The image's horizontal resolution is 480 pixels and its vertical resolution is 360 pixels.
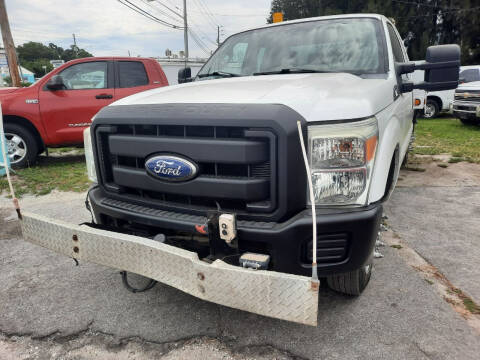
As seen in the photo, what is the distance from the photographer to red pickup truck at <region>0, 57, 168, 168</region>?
6.43 meters

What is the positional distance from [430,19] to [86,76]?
27.9 meters

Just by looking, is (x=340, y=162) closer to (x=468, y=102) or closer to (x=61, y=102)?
(x=61, y=102)

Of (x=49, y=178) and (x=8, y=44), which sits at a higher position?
(x=8, y=44)

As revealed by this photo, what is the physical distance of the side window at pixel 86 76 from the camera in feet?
22.4

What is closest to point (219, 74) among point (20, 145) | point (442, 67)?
point (442, 67)

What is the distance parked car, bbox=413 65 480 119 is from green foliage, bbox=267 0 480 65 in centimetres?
1241

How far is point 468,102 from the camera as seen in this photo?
1077 centimetres

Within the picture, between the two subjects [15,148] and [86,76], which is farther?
[86,76]

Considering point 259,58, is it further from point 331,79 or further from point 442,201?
point 442,201

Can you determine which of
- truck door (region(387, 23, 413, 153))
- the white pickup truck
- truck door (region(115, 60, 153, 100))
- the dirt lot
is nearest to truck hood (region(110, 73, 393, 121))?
the white pickup truck

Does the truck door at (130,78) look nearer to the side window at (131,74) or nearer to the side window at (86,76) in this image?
the side window at (131,74)

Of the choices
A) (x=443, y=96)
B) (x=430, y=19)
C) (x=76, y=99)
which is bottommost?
(x=443, y=96)

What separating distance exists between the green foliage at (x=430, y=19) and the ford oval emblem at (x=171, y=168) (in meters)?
26.8

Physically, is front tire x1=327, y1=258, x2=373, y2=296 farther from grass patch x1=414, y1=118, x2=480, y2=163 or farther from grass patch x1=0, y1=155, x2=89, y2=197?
grass patch x1=414, y1=118, x2=480, y2=163
